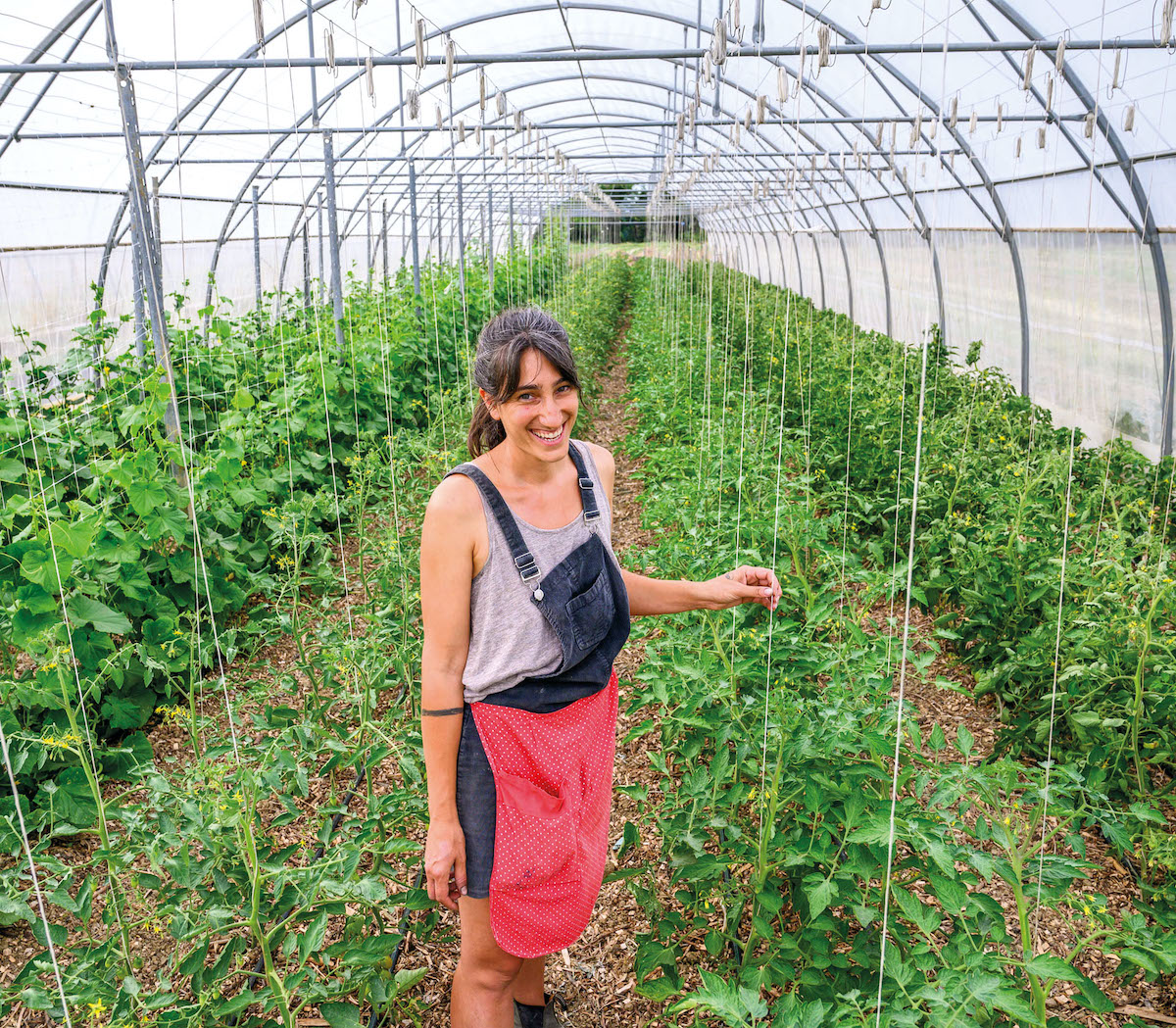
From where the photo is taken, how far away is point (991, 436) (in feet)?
18.1

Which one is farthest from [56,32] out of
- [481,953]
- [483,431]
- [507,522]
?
[481,953]

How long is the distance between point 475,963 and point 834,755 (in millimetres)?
940

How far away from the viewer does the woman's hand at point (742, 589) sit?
2043mm

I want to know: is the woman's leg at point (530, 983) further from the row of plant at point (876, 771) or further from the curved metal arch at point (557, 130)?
the curved metal arch at point (557, 130)

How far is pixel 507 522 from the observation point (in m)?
1.73

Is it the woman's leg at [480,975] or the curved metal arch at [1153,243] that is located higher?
the curved metal arch at [1153,243]

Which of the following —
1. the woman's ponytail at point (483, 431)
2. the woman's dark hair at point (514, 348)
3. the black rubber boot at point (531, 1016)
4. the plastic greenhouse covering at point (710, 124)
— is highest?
the plastic greenhouse covering at point (710, 124)

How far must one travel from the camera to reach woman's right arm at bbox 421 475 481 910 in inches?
66.4

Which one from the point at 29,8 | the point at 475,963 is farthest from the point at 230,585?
the point at 29,8

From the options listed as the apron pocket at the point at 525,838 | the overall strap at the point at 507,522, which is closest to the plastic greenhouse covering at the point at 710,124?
the overall strap at the point at 507,522

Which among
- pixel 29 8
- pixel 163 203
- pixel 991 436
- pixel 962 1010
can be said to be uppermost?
pixel 29 8

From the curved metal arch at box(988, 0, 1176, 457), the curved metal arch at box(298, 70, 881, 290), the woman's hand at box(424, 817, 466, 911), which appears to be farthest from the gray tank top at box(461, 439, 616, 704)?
the curved metal arch at box(298, 70, 881, 290)

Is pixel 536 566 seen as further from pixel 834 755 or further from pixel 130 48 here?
pixel 130 48

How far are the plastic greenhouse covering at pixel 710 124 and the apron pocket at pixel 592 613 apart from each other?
2.52m
